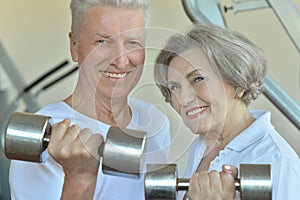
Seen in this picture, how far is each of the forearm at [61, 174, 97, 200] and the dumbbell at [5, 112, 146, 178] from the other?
0.16 feet

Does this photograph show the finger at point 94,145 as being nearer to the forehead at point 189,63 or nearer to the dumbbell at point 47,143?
the dumbbell at point 47,143

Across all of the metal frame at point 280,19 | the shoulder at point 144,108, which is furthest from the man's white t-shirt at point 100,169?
the metal frame at point 280,19

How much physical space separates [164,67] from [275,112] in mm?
1678

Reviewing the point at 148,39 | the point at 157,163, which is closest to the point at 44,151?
the point at 157,163

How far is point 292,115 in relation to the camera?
69.8 inches

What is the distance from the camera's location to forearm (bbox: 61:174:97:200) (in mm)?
980

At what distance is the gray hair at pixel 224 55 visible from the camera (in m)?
1.15

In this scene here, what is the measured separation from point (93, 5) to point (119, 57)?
0.15m

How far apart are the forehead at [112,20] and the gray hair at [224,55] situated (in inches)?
3.7

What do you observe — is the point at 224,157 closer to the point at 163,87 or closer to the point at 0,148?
the point at 163,87

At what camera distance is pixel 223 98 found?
116 centimetres

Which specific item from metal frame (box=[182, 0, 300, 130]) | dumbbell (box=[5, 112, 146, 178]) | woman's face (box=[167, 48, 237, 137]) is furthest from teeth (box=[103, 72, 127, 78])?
metal frame (box=[182, 0, 300, 130])

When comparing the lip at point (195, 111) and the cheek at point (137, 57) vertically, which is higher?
the cheek at point (137, 57)

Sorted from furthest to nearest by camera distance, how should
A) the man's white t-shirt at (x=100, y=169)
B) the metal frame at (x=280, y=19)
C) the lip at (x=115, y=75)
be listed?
1. the metal frame at (x=280, y=19)
2. the lip at (x=115, y=75)
3. the man's white t-shirt at (x=100, y=169)
